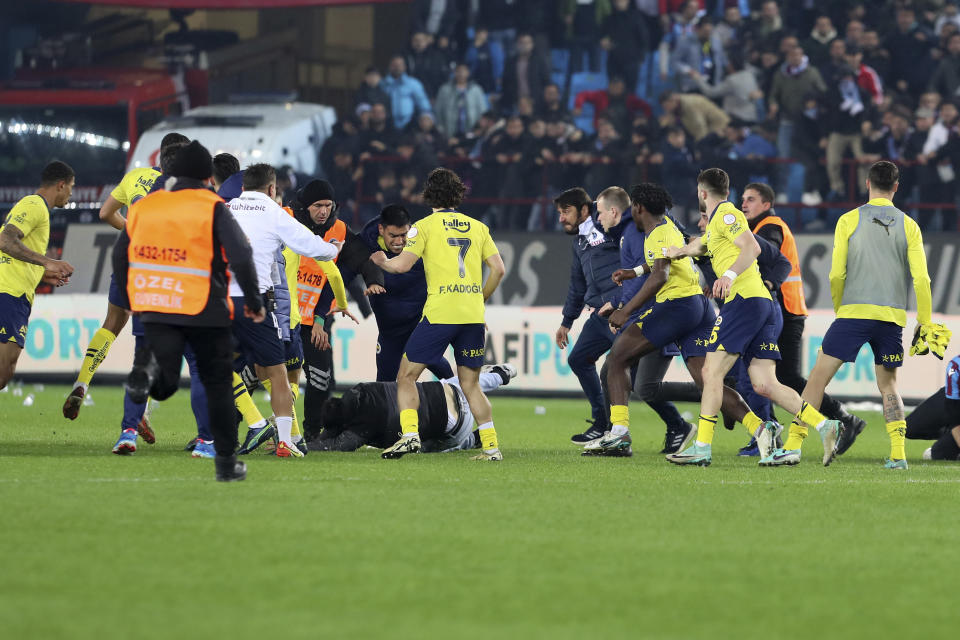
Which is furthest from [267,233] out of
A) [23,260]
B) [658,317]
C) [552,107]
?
[552,107]

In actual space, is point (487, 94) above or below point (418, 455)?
above

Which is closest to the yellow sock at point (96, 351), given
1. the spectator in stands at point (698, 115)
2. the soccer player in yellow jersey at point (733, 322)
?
the soccer player in yellow jersey at point (733, 322)

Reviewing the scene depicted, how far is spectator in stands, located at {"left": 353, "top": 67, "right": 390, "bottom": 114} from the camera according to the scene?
25.6 m

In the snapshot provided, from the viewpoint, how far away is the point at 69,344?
20.2m

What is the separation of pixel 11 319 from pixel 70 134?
49.2ft

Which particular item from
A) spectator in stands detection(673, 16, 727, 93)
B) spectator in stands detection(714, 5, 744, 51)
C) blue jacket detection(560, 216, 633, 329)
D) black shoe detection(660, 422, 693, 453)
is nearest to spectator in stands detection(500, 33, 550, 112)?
spectator in stands detection(673, 16, 727, 93)

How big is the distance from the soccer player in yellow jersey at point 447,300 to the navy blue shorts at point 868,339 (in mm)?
2391

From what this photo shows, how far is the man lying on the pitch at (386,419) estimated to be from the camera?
38.2 ft

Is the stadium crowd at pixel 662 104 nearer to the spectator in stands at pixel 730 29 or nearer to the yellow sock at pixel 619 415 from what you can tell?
the spectator in stands at pixel 730 29

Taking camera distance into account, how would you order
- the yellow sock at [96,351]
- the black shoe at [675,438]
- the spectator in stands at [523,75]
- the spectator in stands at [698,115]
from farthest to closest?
1. the spectator in stands at [523,75]
2. the spectator in stands at [698,115]
3. the black shoe at [675,438]
4. the yellow sock at [96,351]

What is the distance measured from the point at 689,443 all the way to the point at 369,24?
73.7 ft

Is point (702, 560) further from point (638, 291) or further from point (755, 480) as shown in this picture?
point (638, 291)

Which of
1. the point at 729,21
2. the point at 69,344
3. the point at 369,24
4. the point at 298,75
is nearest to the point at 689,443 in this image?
the point at 69,344

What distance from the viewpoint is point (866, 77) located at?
23578 millimetres
